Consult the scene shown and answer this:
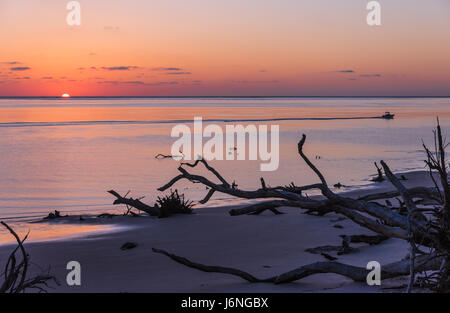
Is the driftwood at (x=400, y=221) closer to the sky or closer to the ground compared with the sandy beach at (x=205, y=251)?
closer to the sky

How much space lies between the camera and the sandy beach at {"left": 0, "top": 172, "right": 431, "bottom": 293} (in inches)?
195

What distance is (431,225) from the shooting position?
378 centimetres

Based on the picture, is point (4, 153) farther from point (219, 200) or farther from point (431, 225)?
point (431, 225)

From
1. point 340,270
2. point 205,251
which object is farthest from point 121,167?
point 340,270

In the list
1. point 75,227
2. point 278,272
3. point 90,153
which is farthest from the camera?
point 90,153

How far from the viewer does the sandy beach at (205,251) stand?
496cm

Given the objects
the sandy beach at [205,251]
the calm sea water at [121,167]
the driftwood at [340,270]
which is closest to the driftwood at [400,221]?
the driftwood at [340,270]

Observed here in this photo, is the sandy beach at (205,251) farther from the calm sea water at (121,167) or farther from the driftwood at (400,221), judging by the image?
the calm sea water at (121,167)

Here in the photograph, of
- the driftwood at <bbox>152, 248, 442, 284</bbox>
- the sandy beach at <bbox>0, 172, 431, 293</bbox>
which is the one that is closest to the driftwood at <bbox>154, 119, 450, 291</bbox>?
the driftwood at <bbox>152, 248, 442, 284</bbox>

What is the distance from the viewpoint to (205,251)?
6.61m

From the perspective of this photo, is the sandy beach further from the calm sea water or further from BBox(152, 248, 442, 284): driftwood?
the calm sea water

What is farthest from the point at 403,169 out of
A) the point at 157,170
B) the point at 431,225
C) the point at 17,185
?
the point at 431,225
